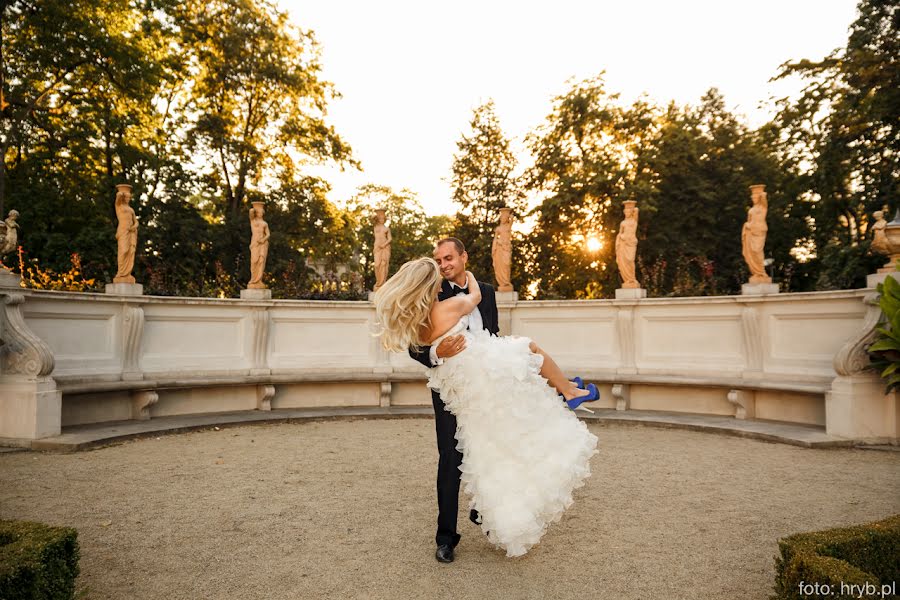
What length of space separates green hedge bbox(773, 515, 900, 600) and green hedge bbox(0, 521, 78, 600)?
3.55 meters

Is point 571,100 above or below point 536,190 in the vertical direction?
above

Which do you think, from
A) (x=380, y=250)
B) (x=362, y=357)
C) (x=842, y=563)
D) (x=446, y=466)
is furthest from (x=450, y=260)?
(x=362, y=357)

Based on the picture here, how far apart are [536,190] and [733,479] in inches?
962

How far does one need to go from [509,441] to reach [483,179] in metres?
27.7

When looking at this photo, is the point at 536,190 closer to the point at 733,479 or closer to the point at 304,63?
the point at 304,63

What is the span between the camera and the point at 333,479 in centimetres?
652

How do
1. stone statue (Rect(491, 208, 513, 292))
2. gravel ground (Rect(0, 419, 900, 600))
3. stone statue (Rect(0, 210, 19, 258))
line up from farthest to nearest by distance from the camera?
stone statue (Rect(491, 208, 513, 292)) → stone statue (Rect(0, 210, 19, 258)) → gravel ground (Rect(0, 419, 900, 600))

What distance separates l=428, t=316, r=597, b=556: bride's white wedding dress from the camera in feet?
13.2

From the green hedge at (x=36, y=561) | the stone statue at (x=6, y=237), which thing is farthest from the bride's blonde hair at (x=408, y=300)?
the stone statue at (x=6, y=237)

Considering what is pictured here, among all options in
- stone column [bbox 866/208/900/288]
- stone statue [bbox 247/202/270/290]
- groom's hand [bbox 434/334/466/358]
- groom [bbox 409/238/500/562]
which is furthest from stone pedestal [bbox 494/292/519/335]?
groom's hand [bbox 434/334/466/358]

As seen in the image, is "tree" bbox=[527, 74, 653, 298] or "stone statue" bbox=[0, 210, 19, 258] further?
"tree" bbox=[527, 74, 653, 298]

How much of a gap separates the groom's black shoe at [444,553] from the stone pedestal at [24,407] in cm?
610

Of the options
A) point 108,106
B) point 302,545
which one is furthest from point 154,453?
point 108,106

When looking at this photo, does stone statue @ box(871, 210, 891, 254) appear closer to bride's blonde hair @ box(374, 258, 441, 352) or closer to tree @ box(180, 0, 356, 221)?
bride's blonde hair @ box(374, 258, 441, 352)
